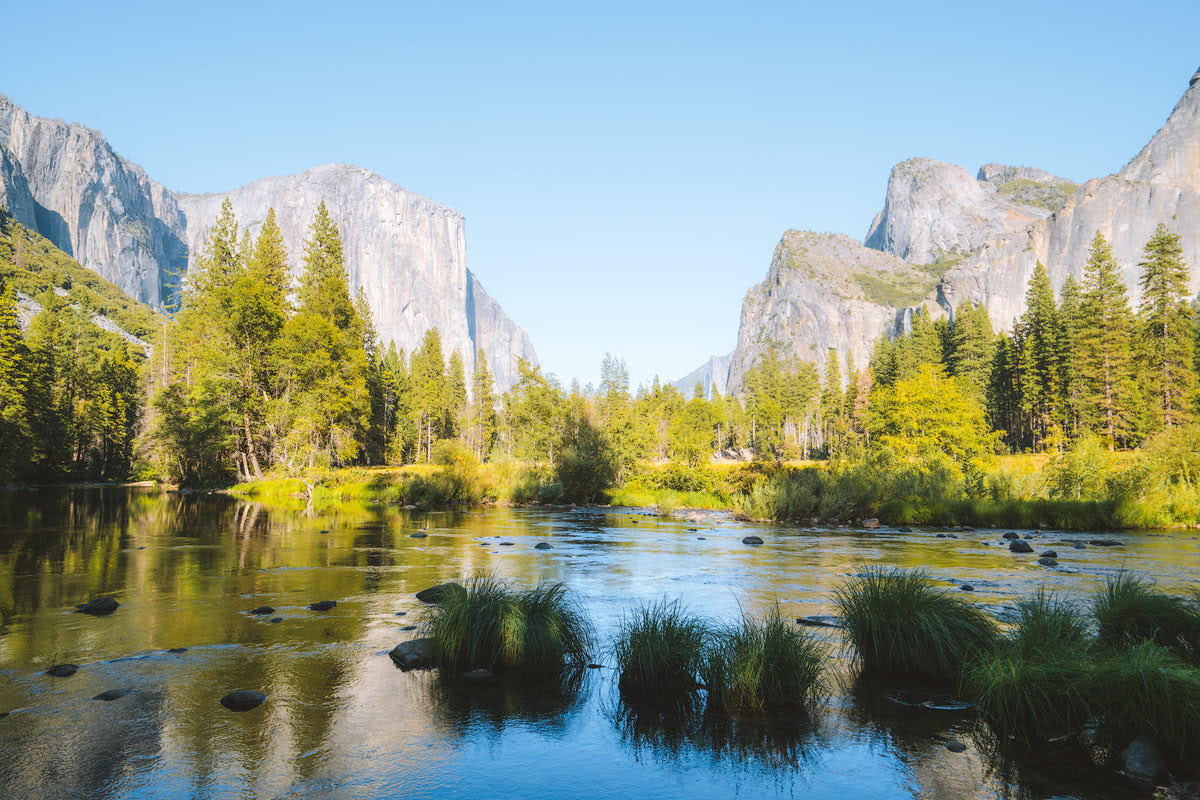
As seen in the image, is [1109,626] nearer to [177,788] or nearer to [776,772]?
[776,772]

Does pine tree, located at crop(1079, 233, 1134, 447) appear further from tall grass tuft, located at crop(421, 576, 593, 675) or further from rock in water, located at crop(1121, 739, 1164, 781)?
tall grass tuft, located at crop(421, 576, 593, 675)

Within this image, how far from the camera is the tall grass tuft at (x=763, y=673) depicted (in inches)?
309

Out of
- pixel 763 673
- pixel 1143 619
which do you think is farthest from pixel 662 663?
pixel 1143 619

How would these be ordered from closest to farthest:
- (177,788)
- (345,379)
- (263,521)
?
(177,788) < (263,521) < (345,379)

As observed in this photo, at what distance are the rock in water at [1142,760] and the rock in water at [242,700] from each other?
8.78 metres

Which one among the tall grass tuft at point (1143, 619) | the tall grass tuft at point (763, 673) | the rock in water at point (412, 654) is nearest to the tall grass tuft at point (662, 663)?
the tall grass tuft at point (763, 673)

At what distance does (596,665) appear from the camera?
9.63m

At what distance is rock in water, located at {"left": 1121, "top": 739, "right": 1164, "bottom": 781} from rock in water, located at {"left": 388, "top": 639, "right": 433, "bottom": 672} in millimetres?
7792

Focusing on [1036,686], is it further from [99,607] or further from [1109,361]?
[1109,361]

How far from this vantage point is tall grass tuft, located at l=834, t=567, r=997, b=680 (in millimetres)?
8680

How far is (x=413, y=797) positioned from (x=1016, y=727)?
6.01 metres

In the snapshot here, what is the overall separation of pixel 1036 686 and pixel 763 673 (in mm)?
2737

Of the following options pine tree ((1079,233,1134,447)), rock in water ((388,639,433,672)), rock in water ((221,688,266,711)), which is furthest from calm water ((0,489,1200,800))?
pine tree ((1079,233,1134,447))

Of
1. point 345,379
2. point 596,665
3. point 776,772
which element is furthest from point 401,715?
point 345,379
